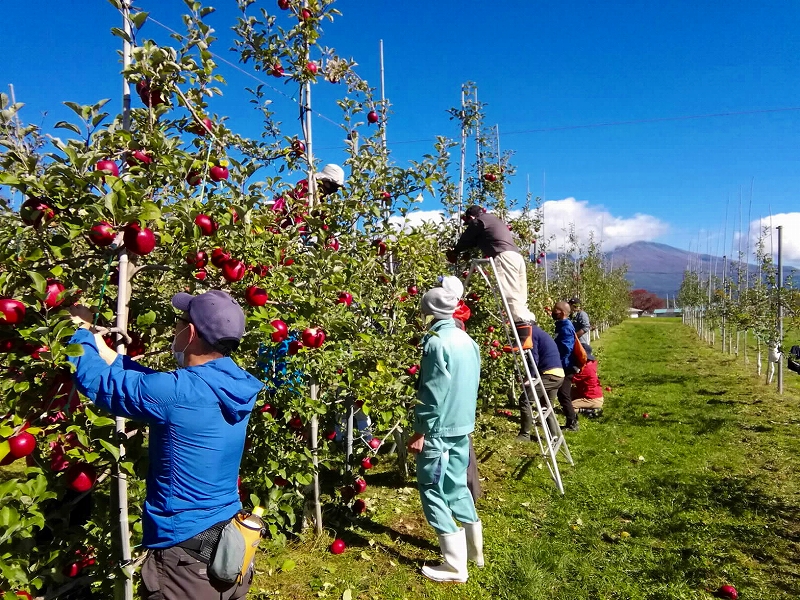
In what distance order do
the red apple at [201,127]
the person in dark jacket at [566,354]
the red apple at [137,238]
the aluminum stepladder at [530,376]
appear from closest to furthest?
1. the red apple at [137,238]
2. the red apple at [201,127]
3. the aluminum stepladder at [530,376]
4. the person in dark jacket at [566,354]

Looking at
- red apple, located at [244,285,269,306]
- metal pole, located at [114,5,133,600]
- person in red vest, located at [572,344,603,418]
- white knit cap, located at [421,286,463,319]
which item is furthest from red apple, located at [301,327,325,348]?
person in red vest, located at [572,344,603,418]

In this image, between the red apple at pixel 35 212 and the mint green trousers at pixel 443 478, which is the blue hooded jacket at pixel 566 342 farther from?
the red apple at pixel 35 212

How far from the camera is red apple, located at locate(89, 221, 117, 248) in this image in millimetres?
1805

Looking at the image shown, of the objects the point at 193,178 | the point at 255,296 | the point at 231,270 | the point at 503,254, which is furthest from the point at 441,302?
the point at 503,254

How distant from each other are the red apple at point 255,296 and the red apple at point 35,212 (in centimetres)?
80

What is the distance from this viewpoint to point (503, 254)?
520 cm

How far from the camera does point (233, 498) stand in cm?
211

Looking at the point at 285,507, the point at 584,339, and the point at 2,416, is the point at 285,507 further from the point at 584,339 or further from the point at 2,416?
the point at 584,339

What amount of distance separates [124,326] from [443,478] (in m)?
2.16

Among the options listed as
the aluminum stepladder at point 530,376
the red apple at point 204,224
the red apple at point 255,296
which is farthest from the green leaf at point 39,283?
the aluminum stepladder at point 530,376

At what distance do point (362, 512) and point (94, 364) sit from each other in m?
3.07

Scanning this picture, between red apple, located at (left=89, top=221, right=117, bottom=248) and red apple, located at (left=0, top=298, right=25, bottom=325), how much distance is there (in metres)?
0.31

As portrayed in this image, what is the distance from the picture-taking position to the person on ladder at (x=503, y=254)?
525 centimetres

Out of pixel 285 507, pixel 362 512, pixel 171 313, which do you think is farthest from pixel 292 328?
pixel 362 512
